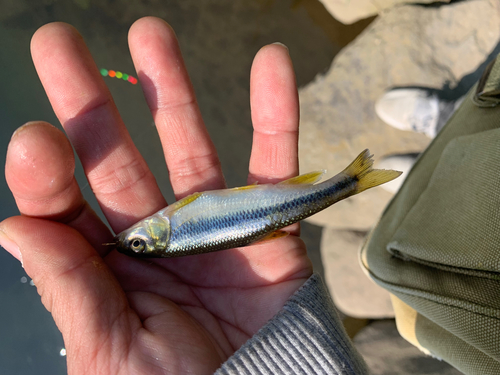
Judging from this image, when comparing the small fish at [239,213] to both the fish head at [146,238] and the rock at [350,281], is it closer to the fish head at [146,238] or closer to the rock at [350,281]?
the fish head at [146,238]

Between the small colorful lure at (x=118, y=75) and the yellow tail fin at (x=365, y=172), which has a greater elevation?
the small colorful lure at (x=118, y=75)

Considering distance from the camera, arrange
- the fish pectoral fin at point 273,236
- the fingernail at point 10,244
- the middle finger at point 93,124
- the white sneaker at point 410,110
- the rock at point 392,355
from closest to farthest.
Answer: the fingernail at point 10,244, the middle finger at point 93,124, the fish pectoral fin at point 273,236, the rock at point 392,355, the white sneaker at point 410,110

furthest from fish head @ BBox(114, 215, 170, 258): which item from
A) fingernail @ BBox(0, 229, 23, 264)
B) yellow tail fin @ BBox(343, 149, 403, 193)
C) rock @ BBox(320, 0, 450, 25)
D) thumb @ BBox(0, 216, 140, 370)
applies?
rock @ BBox(320, 0, 450, 25)

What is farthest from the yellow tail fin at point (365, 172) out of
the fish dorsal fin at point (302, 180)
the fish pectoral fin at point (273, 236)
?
the fish pectoral fin at point (273, 236)

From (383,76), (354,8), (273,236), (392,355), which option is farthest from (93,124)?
(392,355)

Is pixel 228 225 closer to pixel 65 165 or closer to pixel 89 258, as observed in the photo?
pixel 89 258

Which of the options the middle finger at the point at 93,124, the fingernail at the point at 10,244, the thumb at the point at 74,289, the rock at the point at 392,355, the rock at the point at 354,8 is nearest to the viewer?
the thumb at the point at 74,289

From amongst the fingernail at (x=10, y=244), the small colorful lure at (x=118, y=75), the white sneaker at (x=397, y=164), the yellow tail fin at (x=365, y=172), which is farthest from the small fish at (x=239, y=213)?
the small colorful lure at (x=118, y=75)

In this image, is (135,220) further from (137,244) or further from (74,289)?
(74,289)

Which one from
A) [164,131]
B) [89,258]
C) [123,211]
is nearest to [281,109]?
[164,131]

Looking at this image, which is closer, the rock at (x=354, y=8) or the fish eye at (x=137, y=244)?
the fish eye at (x=137, y=244)

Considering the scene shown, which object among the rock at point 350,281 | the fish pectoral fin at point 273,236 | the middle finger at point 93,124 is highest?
the middle finger at point 93,124
